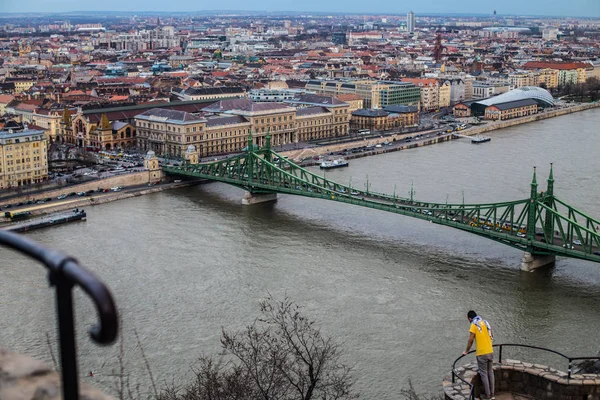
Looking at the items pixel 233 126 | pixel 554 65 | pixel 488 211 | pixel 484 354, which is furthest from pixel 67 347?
pixel 554 65

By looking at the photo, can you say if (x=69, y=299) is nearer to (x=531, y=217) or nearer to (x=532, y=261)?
(x=532, y=261)

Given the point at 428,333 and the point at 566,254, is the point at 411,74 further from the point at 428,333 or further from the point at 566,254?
the point at 428,333

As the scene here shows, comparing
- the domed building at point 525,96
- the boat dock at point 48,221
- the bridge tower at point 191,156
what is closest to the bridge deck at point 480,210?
the bridge tower at point 191,156

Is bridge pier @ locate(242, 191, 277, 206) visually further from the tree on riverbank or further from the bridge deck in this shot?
the tree on riverbank

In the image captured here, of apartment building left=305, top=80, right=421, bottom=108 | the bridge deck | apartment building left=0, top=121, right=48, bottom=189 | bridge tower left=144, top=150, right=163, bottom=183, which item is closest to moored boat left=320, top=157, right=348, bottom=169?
the bridge deck

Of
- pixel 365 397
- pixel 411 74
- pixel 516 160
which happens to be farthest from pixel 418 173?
pixel 411 74
